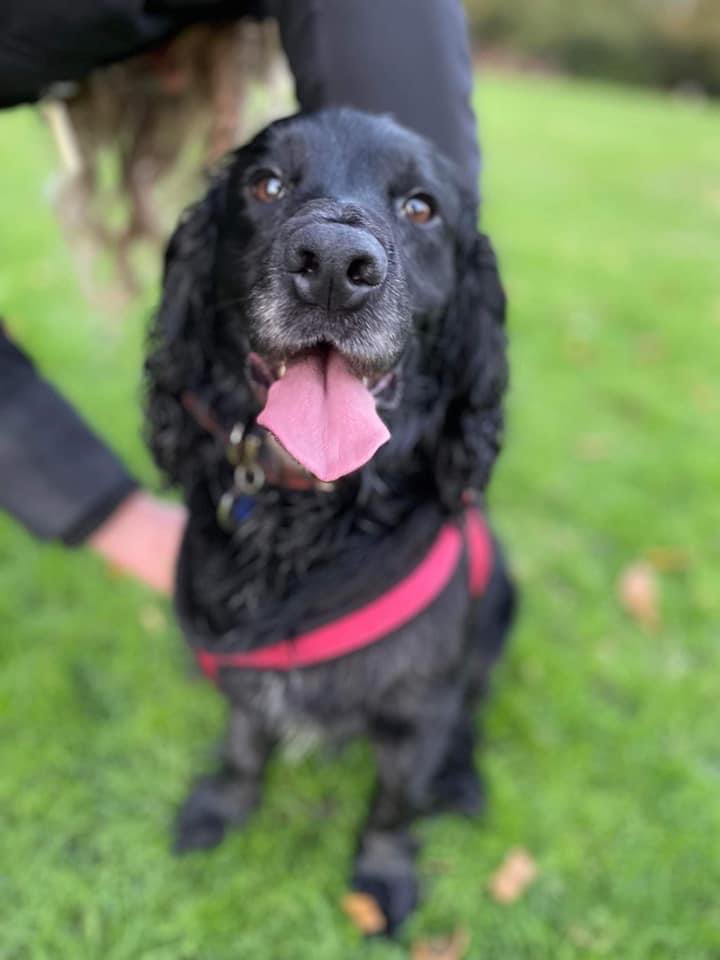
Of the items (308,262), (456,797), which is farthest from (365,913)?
(308,262)

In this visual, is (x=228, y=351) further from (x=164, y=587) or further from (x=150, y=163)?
(x=150, y=163)

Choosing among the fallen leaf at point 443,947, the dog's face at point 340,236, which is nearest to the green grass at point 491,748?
the fallen leaf at point 443,947

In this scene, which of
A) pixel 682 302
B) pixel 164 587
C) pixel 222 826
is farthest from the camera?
pixel 682 302

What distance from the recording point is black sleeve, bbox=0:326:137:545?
208 cm

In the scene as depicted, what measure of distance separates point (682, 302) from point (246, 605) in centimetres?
526

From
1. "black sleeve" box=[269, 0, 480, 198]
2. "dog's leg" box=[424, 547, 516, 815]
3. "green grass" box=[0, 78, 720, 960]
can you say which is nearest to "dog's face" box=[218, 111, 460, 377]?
"black sleeve" box=[269, 0, 480, 198]

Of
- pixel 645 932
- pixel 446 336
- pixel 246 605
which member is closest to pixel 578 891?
pixel 645 932

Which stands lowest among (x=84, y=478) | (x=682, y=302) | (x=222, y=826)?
(x=682, y=302)

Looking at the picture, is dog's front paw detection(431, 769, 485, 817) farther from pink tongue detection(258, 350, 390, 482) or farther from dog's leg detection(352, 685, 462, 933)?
pink tongue detection(258, 350, 390, 482)

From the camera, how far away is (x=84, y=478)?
2.17m

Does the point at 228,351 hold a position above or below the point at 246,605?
above

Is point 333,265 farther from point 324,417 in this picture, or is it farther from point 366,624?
point 366,624

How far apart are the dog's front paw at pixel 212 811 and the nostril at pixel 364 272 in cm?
159

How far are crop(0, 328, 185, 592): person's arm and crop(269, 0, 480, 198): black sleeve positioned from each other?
1056 millimetres
